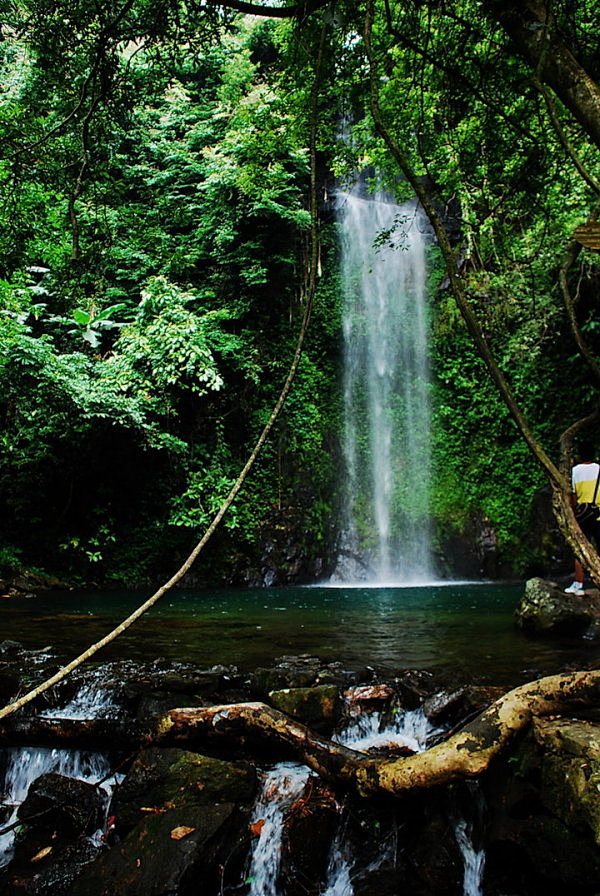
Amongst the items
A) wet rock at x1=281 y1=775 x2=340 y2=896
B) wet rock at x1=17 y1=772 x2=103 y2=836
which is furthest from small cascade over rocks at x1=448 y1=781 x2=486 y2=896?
wet rock at x1=17 y1=772 x2=103 y2=836

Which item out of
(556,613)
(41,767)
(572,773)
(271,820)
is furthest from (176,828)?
(556,613)

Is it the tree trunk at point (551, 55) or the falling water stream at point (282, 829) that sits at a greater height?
the tree trunk at point (551, 55)

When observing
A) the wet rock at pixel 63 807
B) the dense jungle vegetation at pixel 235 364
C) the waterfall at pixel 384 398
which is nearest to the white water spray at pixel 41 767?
the wet rock at pixel 63 807

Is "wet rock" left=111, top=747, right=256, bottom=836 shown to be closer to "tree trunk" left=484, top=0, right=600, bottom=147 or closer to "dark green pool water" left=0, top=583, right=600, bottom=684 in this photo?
"dark green pool water" left=0, top=583, right=600, bottom=684

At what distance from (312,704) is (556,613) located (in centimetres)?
306

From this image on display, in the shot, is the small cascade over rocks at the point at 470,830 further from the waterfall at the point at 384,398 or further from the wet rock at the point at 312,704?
the waterfall at the point at 384,398

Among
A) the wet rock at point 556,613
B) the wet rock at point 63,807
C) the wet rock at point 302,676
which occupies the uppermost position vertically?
the wet rock at point 556,613

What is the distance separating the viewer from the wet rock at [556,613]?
5.30 meters

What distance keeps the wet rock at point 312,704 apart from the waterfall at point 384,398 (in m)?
8.81

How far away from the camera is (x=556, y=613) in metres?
5.35

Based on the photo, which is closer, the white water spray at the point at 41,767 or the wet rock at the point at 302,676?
the white water spray at the point at 41,767

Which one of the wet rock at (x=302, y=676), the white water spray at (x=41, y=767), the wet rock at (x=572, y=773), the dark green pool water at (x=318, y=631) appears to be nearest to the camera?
the wet rock at (x=572, y=773)

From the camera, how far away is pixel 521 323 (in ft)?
43.8

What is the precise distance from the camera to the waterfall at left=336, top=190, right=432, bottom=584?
12.8 meters
